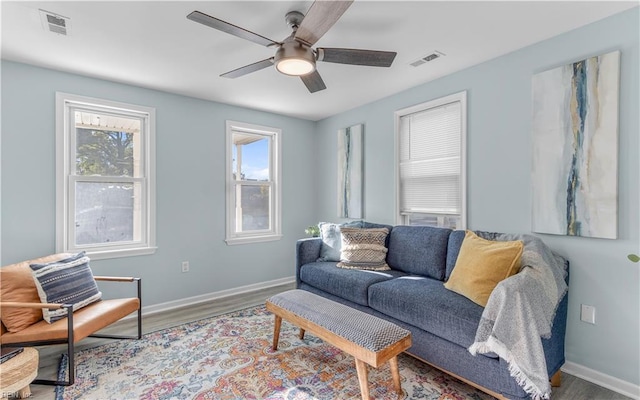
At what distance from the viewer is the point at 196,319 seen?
3.22 meters

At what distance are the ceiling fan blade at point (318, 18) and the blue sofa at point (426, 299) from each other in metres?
1.90

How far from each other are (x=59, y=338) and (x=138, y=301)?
0.65 metres

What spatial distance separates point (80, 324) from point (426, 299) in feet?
8.08

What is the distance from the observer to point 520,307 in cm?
170

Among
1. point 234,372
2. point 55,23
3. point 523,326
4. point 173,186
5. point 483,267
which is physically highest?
point 55,23

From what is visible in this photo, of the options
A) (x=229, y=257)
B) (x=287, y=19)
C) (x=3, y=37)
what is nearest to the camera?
(x=287, y=19)

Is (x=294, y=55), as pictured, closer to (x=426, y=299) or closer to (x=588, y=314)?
(x=426, y=299)

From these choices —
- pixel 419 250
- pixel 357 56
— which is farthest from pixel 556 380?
pixel 357 56

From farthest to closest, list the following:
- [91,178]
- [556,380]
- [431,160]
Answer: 1. [431,160]
2. [91,178]
3. [556,380]

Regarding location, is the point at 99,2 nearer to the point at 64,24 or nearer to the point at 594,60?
the point at 64,24

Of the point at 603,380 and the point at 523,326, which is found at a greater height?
the point at 523,326

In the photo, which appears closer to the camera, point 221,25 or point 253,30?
point 221,25

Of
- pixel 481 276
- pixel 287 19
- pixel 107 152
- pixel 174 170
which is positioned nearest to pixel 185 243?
pixel 174 170

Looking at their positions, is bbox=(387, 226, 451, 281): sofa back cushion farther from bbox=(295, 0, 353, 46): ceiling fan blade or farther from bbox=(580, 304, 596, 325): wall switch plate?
bbox=(295, 0, 353, 46): ceiling fan blade
